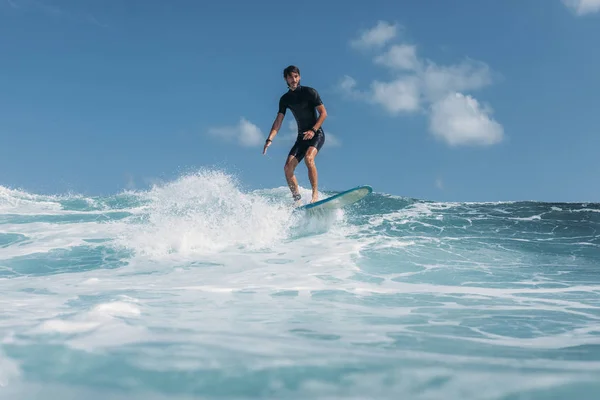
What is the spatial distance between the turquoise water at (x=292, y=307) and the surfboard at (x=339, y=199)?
305 millimetres

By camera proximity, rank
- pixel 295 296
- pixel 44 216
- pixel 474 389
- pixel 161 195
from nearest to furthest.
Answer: pixel 474 389 < pixel 295 296 < pixel 161 195 < pixel 44 216

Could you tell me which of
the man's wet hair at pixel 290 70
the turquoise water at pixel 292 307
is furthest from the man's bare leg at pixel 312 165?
the man's wet hair at pixel 290 70

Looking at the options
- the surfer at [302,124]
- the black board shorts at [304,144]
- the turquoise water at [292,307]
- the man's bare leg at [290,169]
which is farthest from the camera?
the man's bare leg at [290,169]

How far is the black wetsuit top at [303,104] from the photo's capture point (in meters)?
9.78

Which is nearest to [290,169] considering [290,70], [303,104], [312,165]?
[312,165]

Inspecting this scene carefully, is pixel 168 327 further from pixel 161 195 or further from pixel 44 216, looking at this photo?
pixel 44 216

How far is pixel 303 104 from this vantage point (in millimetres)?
9836

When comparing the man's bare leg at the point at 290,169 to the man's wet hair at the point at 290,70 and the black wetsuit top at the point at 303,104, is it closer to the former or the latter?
the black wetsuit top at the point at 303,104

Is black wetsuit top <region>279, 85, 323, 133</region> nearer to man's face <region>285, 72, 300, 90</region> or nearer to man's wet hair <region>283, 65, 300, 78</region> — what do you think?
man's face <region>285, 72, 300, 90</region>

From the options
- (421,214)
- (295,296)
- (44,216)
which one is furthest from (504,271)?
(44,216)

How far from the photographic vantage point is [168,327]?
11.2 feet

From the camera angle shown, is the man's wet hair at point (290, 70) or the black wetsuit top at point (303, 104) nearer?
the man's wet hair at point (290, 70)

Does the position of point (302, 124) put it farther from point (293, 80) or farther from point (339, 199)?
point (339, 199)

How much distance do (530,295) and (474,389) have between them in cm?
320
